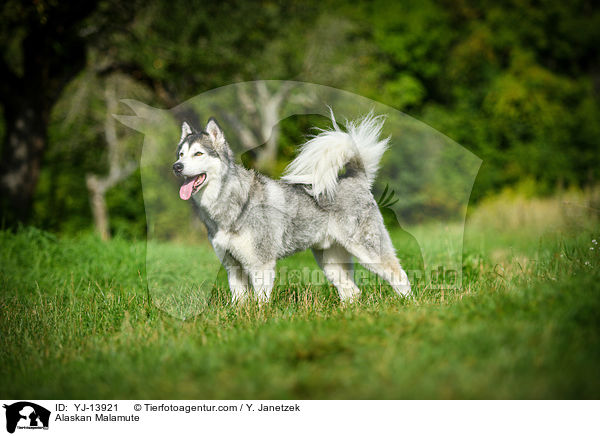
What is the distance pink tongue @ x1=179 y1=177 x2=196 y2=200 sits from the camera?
3963mm

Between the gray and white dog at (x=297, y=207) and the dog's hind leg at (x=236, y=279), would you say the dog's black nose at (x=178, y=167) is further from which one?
the dog's hind leg at (x=236, y=279)

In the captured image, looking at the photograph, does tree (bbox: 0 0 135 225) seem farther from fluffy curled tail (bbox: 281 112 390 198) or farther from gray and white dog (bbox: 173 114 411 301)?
fluffy curled tail (bbox: 281 112 390 198)

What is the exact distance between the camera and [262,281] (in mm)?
4250

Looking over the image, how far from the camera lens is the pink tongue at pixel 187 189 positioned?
3.96 meters

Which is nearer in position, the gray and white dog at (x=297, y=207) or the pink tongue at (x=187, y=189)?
the pink tongue at (x=187, y=189)

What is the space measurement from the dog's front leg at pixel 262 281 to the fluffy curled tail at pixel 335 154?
914mm

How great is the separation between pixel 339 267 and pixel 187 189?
1849 mm

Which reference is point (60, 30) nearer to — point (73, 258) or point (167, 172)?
point (73, 258)

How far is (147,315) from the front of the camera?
4418 millimetres
